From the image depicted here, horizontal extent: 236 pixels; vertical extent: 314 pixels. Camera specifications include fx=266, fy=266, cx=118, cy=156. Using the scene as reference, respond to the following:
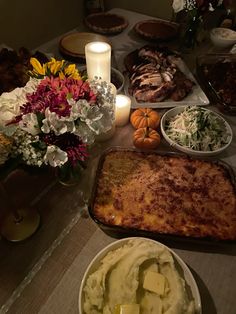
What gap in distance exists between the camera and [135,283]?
67cm

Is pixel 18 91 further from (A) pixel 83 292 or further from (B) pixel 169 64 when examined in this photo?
(B) pixel 169 64

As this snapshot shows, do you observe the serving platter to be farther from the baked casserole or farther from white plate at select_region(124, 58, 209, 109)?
the baked casserole

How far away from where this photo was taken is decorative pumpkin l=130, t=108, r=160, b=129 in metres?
1.20

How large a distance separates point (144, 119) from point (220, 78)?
22.0 inches

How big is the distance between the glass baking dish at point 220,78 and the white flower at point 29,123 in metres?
1.00

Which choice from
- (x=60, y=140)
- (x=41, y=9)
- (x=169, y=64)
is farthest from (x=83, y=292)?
(x=41, y=9)

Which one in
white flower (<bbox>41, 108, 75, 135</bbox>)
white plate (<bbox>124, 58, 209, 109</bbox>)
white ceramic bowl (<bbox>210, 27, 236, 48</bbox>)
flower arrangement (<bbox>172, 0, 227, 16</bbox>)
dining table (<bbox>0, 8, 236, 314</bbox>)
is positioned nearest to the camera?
white flower (<bbox>41, 108, 75, 135</bbox>)

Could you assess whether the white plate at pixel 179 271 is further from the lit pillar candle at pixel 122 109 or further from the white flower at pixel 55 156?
the lit pillar candle at pixel 122 109

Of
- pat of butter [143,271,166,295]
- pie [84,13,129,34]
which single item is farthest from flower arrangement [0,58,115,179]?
pie [84,13,129,34]

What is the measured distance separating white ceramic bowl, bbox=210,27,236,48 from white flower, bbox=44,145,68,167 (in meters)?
1.60

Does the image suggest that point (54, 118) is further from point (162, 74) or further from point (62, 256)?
point (162, 74)

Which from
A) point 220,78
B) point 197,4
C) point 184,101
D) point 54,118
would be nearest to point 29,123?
point 54,118

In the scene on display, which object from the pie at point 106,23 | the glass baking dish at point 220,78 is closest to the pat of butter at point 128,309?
the glass baking dish at point 220,78

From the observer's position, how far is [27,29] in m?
2.32
